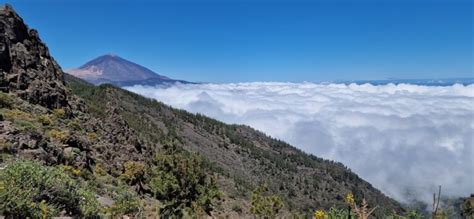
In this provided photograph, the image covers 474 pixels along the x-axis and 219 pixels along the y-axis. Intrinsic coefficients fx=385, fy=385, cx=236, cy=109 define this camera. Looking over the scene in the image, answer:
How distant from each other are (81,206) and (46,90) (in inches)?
1047

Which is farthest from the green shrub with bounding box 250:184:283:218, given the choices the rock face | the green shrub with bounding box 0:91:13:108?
the rock face

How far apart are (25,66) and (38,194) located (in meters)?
29.3

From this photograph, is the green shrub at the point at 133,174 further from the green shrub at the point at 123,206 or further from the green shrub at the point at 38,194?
the green shrub at the point at 38,194

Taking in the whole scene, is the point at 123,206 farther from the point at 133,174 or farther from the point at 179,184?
the point at 133,174

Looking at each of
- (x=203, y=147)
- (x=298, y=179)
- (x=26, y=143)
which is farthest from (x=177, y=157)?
(x=298, y=179)

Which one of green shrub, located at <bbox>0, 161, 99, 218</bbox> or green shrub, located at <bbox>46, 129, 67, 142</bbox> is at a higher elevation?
green shrub, located at <bbox>0, 161, 99, 218</bbox>

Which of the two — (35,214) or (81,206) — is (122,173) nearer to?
(81,206)

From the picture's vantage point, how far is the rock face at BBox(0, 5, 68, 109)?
31.9 m

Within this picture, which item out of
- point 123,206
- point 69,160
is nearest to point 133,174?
point 69,160

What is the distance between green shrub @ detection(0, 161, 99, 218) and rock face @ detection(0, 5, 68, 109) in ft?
77.6

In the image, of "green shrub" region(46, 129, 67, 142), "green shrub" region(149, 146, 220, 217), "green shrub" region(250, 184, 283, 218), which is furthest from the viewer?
"green shrub" region(46, 129, 67, 142)

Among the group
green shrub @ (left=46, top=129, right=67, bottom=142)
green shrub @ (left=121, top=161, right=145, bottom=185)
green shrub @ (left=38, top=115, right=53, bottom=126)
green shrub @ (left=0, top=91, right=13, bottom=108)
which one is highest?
green shrub @ (left=0, top=91, right=13, bottom=108)

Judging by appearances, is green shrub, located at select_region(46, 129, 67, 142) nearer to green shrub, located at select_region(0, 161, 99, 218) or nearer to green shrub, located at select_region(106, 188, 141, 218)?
green shrub, located at select_region(106, 188, 141, 218)

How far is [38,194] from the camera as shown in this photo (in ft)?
31.1
